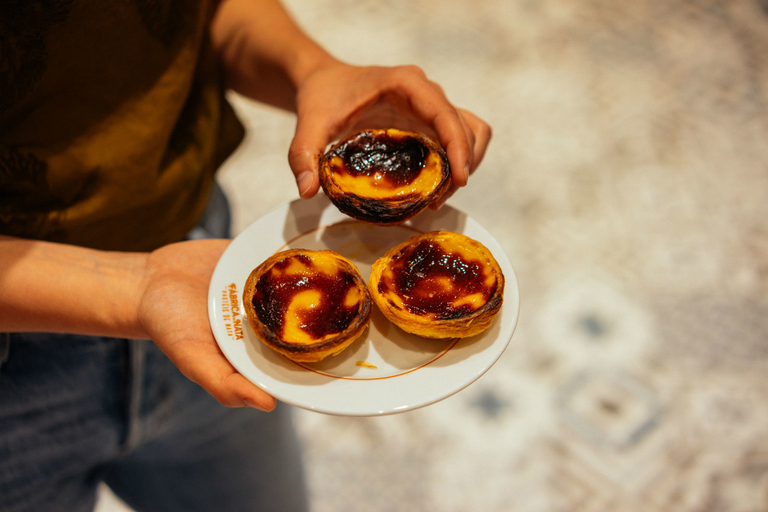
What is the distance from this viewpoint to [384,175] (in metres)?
1.38

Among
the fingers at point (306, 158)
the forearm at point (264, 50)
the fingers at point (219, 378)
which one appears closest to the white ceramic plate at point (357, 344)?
the fingers at point (219, 378)

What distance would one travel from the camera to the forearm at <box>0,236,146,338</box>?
1116 mm

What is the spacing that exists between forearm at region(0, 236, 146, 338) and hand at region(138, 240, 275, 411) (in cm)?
5

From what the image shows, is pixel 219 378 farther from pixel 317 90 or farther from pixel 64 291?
pixel 317 90

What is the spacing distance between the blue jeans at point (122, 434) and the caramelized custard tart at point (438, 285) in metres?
0.58

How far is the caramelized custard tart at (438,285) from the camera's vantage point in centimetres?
115

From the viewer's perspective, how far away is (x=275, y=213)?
1.39m

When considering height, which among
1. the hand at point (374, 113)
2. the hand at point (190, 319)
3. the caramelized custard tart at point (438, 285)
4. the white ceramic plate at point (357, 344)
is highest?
the hand at point (374, 113)

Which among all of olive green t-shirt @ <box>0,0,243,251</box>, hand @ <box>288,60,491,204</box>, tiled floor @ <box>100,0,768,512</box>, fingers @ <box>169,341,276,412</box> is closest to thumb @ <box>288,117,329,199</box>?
hand @ <box>288,60,491,204</box>

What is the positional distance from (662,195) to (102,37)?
2.72m

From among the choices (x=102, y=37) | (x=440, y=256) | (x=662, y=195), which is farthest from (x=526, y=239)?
(x=102, y=37)

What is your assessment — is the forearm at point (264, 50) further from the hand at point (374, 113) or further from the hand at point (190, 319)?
the hand at point (190, 319)

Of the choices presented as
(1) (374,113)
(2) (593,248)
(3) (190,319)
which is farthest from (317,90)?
(2) (593,248)

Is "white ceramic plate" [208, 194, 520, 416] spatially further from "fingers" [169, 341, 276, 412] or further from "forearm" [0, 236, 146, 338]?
"forearm" [0, 236, 146, 338]
